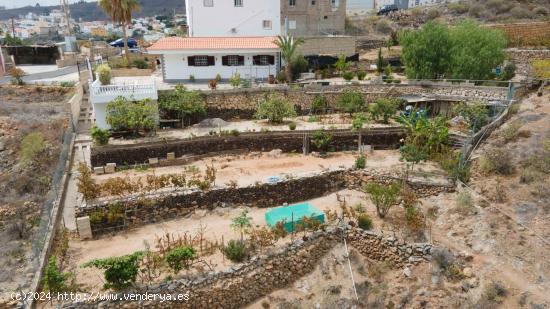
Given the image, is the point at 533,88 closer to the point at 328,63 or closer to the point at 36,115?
the point at 328,63

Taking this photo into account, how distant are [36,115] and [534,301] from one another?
28.0 metres

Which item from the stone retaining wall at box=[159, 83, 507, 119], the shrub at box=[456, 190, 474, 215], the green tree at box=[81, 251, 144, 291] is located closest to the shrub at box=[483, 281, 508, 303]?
the shrub at box=[456, 190, 474, 215]

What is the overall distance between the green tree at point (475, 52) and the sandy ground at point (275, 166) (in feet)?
29.3

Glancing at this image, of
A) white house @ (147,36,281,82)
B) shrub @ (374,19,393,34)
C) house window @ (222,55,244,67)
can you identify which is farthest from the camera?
shrub @ (374,19,393,34)

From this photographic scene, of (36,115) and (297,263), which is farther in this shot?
(36,115)

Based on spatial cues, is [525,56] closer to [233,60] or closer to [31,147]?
[233,60]

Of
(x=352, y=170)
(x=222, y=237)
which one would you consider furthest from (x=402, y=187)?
(x=222, y=237)

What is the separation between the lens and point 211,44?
1214 inches

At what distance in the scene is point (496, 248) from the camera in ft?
48.4

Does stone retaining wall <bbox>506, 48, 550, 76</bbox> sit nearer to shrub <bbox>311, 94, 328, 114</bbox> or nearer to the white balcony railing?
shrub <bbox>311, 94, 328, 114</bbox>

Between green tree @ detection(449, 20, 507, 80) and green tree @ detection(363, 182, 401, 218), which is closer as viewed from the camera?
green tree @ detection(363, 182, 401, 218)

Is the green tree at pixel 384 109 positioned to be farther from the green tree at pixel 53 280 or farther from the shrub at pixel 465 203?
the green tree at pixel 53 280

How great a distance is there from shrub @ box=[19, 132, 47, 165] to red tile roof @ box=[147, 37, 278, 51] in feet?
33.5

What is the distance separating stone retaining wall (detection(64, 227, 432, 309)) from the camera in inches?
504
